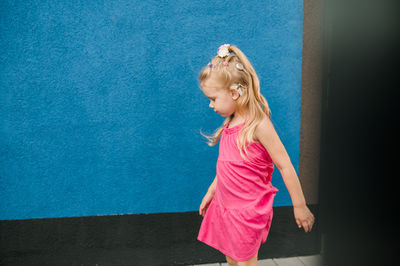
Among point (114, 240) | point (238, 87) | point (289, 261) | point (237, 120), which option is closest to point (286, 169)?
point (237, 120)

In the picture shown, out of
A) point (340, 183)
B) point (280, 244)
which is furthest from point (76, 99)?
point (280, 244)

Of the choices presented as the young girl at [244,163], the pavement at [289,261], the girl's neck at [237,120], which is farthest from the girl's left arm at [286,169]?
the pavement at [289,261]

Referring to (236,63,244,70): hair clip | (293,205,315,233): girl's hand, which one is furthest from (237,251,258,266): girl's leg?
(236,63,244,70): hair clip

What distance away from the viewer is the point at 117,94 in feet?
6.50

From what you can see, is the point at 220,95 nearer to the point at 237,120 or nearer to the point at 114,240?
the point at 237,120

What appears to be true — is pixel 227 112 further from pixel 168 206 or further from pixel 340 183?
pixel 168 206

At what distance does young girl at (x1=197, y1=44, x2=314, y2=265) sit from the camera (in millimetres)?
1327

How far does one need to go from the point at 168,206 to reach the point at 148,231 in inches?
9.7

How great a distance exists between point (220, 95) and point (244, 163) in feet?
1.18

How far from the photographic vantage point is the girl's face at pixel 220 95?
134 centimetres

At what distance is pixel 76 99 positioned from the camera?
1950mm

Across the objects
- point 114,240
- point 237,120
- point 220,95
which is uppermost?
point 220,95

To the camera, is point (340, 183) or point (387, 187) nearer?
point (387, 187)

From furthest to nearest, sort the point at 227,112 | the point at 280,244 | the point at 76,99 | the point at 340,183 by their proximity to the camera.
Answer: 1. the point at 280,244
2. the point at 76,99
3. the point at 227,112
4. the point at 340,183
